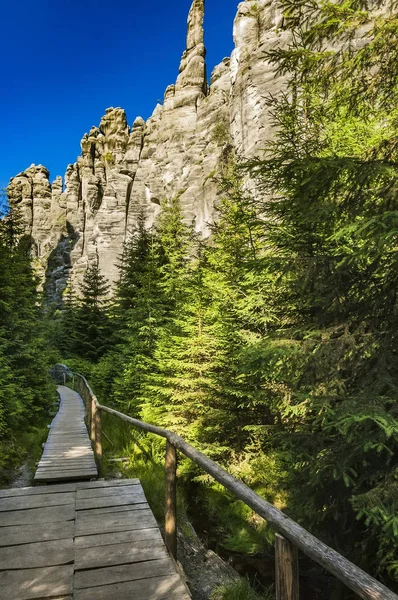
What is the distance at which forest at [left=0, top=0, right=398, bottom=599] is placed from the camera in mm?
4625

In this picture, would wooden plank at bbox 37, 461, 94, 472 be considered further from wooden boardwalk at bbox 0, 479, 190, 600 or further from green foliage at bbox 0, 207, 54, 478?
green foliage at bbox 0, 207, 54, 478

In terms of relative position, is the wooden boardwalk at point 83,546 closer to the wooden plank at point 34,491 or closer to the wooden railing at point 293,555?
the wooden plank at point 34,491

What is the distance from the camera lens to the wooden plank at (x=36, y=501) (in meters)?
4.57

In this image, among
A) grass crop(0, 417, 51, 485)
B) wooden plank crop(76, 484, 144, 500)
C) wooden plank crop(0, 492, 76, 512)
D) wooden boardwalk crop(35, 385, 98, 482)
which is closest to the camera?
wooden plank crop(0, 492, 76, 512)

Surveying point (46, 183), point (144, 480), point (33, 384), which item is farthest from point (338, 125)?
point (46, 183)

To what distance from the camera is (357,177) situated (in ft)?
15.9

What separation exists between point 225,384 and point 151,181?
44.4 meters

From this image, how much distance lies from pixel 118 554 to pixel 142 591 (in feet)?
2.07

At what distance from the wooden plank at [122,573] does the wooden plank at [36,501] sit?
1767 millimetres

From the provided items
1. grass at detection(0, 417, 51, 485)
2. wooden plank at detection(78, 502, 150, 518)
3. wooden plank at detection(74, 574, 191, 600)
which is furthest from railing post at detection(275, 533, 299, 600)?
grass at detection(0, 417, 51, 485)

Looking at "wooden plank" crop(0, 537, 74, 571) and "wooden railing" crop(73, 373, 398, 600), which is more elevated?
"wooden railing" crop(73, 373, 398, 600)

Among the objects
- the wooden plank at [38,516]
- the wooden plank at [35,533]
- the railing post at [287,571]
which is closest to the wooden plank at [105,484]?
the wooden plank at [38,516]

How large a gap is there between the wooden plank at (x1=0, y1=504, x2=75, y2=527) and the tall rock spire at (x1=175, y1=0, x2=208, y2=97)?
52.2m

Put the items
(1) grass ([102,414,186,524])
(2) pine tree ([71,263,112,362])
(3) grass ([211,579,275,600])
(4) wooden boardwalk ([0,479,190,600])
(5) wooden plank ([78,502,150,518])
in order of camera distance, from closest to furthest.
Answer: (4) wooden boardwalk ([0,479,190,600]) < (3) grass ([211,579,275,600]) < (5) wooden plank ([78,502,150,518]) < (1) grass ([102,414,186,524]) < (2) pine tree ([71,263,112,362])
